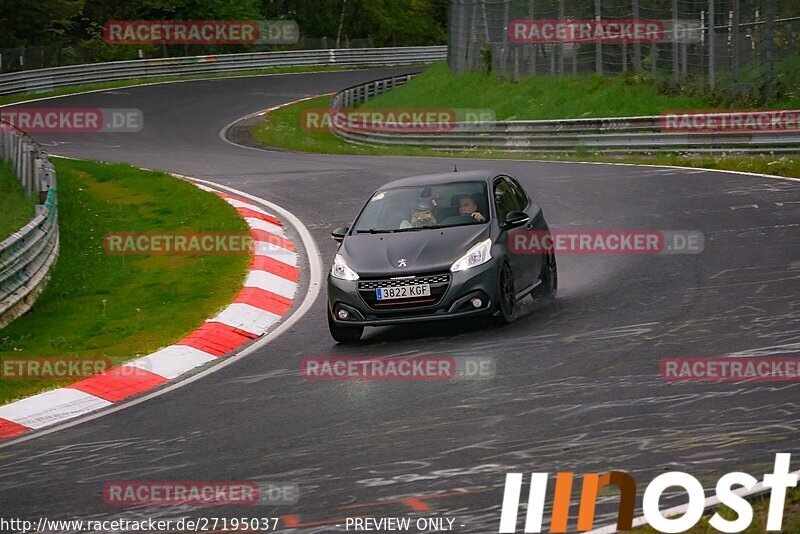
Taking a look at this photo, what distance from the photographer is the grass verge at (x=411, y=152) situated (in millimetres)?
23203

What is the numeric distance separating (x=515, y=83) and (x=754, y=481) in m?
33.9

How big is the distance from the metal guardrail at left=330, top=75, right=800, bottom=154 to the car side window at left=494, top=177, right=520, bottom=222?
11696 mm

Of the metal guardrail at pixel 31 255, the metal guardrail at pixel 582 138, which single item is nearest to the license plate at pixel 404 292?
the metal guardrail at pixel 31 255

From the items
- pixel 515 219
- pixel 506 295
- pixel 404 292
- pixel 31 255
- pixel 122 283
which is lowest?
pixel 122 283

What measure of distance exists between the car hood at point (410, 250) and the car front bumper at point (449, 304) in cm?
11

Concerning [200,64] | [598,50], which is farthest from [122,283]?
[200,64]

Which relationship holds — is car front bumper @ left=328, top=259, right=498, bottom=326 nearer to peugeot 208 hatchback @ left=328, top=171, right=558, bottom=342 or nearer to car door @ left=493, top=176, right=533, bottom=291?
peugeot 208 hatchback @ left=328, top=171, right=558, bottom=342

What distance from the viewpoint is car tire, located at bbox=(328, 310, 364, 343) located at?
1190cm

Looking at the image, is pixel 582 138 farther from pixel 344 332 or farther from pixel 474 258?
pixel 344 332

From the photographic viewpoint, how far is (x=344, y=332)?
471 inches

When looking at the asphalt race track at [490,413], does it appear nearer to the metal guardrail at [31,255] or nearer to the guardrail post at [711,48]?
the metal guardrail at [31,255]

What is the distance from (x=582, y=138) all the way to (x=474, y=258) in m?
18.3

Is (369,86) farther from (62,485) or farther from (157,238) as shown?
(62,485)

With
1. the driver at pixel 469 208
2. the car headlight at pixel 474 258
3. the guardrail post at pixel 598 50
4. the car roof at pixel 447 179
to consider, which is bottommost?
the guardrail post at pixel 598 50
